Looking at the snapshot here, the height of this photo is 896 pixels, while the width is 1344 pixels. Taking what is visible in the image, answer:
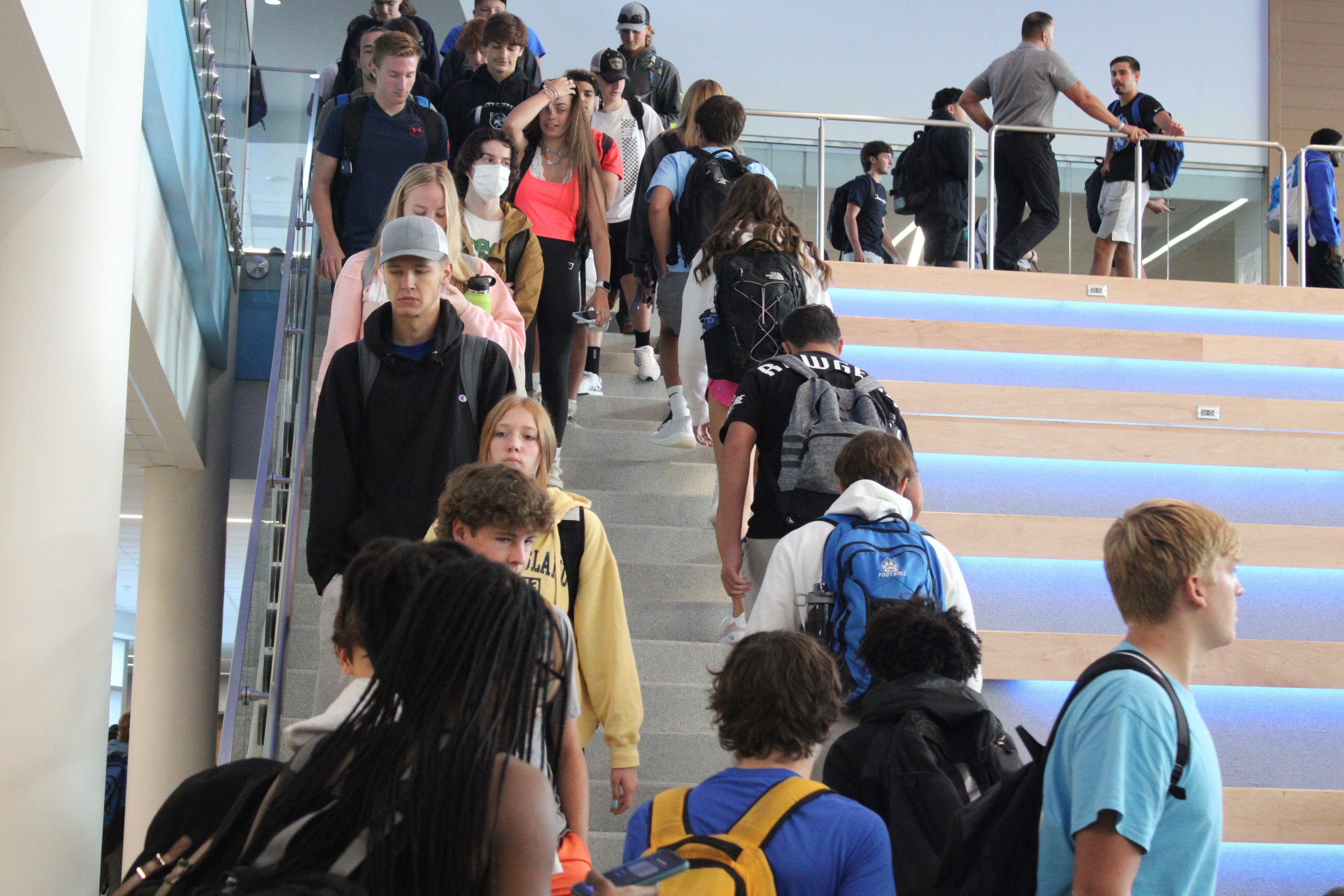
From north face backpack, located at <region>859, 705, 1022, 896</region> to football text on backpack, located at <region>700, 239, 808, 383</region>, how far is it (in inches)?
83.3

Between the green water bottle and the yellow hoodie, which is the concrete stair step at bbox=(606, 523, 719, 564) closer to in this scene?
the green water bottle

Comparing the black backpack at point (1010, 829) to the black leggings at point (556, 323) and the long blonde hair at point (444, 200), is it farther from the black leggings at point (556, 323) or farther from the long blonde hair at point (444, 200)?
the black leggings at point (556, 323)

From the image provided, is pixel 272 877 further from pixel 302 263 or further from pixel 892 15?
pixel 892 15

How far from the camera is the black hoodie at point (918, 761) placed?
2.83m

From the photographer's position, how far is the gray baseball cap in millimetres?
3939

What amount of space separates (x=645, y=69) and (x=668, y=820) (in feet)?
21.6

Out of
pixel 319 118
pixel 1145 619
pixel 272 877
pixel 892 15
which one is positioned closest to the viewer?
pixel 272 877

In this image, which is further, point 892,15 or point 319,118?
point 892,15

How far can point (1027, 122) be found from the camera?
30.8 feet

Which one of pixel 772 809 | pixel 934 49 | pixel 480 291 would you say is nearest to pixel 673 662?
pixel 480 291

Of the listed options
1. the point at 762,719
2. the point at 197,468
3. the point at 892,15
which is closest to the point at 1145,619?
the point at 762,719

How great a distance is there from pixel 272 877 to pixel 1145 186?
31.2 feet

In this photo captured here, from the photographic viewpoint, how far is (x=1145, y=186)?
1002 cm

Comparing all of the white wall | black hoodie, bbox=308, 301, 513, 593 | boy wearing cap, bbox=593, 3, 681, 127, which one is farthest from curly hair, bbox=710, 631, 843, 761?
the white wall
